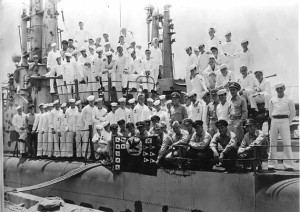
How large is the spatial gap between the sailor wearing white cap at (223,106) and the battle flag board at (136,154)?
1149 millimetres

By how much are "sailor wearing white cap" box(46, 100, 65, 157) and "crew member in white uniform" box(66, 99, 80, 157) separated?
0.71ft

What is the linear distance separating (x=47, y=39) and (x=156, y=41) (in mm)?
2920

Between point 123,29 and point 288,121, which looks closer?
point 288,121

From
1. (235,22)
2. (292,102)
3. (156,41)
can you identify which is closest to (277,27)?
(292,102)

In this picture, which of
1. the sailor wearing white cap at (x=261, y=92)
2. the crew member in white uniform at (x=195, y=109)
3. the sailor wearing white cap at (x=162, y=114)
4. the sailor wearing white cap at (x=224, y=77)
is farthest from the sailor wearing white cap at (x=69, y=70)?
the sailor wearing white cap at (x=261, y=92)

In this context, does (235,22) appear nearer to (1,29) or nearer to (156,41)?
(1,29)

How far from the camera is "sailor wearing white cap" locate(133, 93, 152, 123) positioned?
376 inches

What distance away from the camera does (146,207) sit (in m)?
8.05

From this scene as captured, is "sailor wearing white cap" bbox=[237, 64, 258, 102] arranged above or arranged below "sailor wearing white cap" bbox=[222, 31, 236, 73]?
below

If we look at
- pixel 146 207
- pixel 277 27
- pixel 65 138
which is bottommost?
pixel 146 207

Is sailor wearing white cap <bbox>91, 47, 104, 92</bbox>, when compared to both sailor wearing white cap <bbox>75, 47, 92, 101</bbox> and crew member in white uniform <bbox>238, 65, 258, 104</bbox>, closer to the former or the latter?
sailor wearing white cap <bbox>75, 47, 92, 101</bbox>

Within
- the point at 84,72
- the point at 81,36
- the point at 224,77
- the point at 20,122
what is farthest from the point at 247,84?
the point at 81,36

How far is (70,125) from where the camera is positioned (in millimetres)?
10461

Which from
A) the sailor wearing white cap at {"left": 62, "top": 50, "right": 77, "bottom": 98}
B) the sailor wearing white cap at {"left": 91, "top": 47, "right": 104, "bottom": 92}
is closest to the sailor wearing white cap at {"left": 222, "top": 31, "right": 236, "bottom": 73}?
the sailor wearing white cap at {"left": 91, "top": 47, "right": 104, "bottom": 92}
